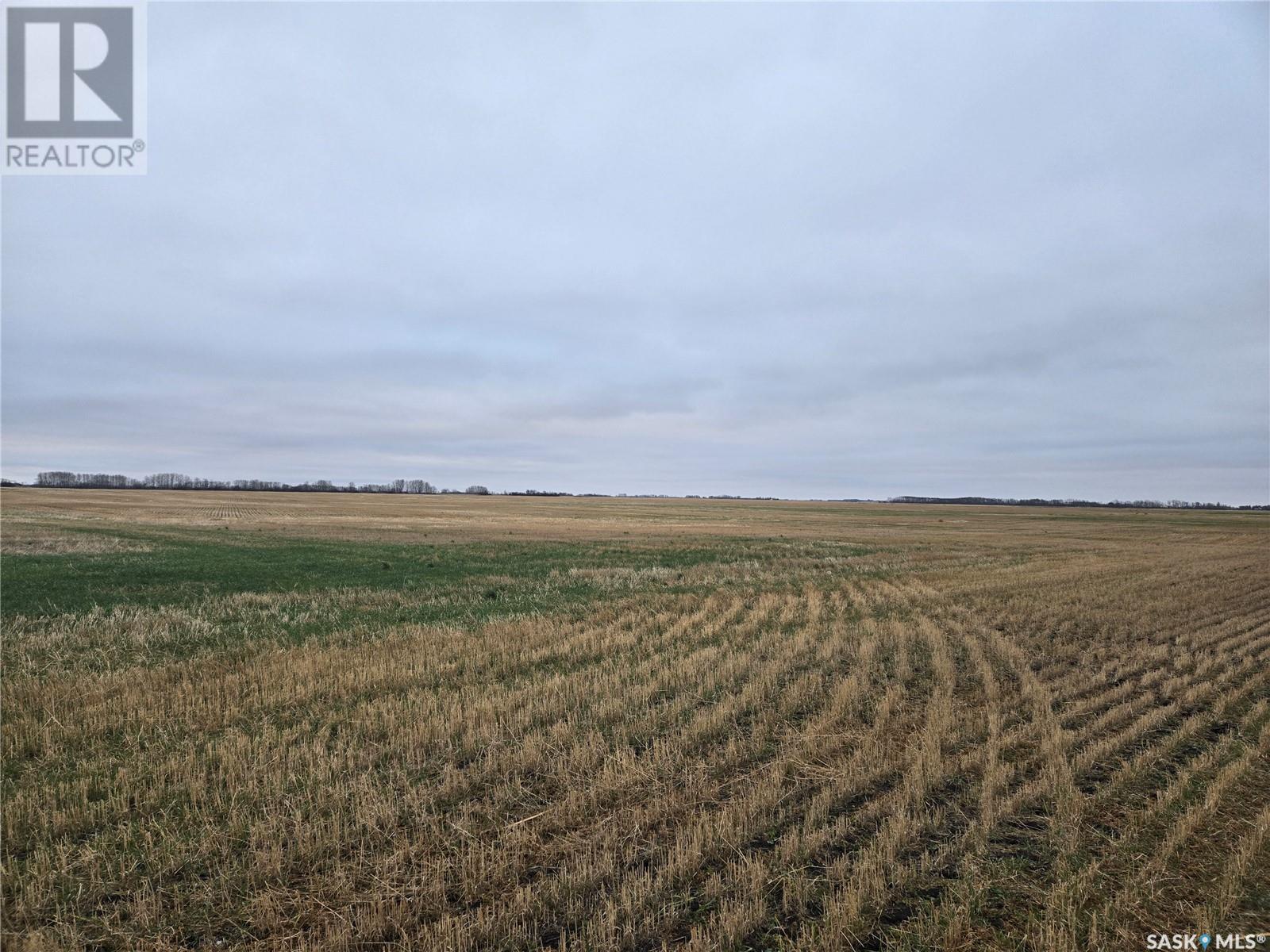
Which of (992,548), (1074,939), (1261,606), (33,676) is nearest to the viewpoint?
(1074,939)

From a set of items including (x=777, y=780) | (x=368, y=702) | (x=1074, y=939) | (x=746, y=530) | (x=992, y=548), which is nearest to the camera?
(x=1074, y=939)

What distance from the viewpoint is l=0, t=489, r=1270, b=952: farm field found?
15.5 ft

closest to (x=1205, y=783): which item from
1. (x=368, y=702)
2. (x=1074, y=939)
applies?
(x=1074, y=939)

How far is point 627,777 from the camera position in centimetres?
693

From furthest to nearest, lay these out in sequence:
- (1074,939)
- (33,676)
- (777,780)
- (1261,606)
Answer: (1261,606) → (33,676) → (777,780) → (1074,939)

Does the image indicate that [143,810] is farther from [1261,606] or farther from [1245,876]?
[1261,606]

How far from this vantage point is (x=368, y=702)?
958 centimetres

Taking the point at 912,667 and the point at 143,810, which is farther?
the point at 912,667

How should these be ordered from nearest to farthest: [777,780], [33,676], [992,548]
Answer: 1. [777,780]
2. [33,676]
3. [992,548]

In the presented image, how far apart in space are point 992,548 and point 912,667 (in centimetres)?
3732

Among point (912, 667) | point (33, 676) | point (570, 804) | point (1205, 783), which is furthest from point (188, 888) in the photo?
point (912, 667)

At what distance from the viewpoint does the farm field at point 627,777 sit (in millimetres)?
4719

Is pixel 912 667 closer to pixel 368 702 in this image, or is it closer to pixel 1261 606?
pixel 368 702

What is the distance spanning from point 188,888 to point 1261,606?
27.6 meters
